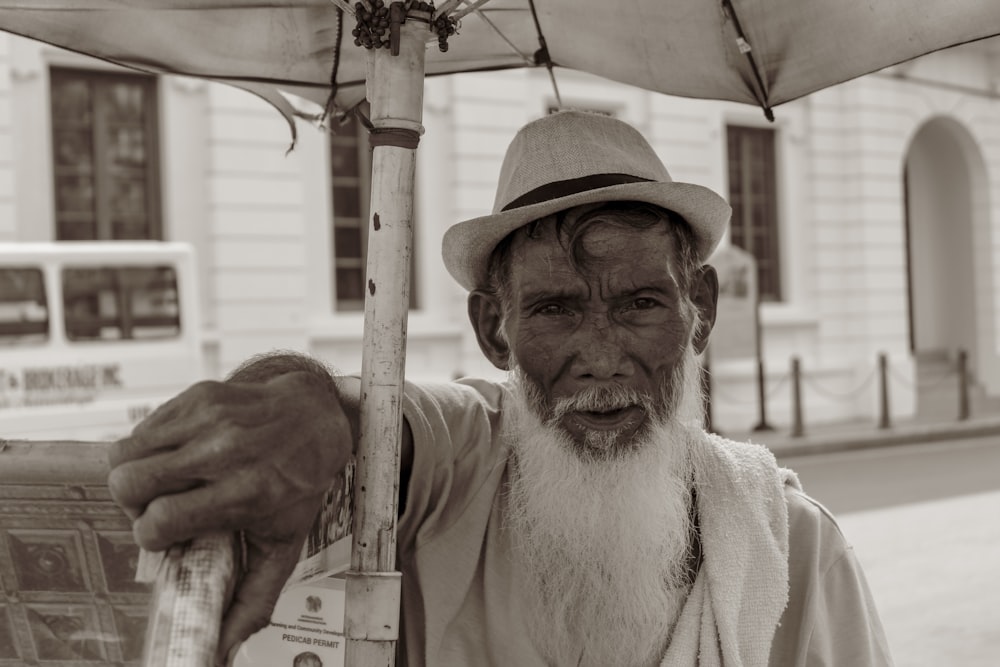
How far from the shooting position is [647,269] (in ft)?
6.43

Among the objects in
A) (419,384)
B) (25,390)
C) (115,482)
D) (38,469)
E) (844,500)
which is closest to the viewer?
(115,482)

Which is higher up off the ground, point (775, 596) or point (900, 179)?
point (900, 179)

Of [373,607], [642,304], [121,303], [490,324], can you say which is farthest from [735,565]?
[121,303]

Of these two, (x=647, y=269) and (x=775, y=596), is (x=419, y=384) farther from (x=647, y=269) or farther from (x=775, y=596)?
(x=775, y=596)

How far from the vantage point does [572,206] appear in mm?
1941

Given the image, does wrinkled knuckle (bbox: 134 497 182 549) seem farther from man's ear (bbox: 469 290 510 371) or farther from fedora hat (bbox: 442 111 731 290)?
man's ear (bbox: 469 290 510 371)

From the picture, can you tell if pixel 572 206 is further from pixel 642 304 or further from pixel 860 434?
pixel 860 434

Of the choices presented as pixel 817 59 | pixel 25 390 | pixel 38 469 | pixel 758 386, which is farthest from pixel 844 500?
pixel 38 469

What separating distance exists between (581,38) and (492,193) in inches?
449

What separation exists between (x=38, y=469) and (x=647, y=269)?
1042mm

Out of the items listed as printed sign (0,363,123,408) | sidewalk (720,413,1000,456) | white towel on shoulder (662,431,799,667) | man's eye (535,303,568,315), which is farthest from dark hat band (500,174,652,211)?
sidewalk (720,413,1000,456)

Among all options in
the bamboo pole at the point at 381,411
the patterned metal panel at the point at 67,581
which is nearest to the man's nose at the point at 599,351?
the bamboo pole at the point at 381,411

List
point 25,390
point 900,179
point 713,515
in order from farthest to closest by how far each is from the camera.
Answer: point 900,179
point 25,390
point 713,515

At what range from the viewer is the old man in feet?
6.22
